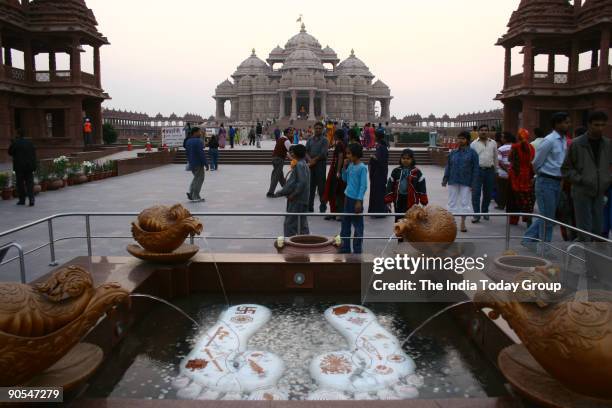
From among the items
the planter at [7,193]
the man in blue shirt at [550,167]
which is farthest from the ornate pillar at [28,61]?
the man in blue shirt at [550,167]

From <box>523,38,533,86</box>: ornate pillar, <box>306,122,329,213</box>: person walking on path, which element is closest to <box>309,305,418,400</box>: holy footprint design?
<box>306,122,329,213</box>: person walking on path

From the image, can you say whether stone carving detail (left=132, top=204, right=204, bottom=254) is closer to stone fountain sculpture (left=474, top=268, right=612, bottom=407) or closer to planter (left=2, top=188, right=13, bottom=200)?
stone fountain sculpture (left=474, top=268, right=612, bottom=407)

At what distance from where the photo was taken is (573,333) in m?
2.61

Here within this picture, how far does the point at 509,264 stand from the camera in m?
4.70

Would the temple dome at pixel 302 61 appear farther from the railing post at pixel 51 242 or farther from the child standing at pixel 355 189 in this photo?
the railing post at pixel 51 242

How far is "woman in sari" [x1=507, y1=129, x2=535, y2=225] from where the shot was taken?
8.16 metres

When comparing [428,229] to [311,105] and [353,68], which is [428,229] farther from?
[353,68]

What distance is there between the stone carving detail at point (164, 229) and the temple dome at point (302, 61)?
57.9 metres

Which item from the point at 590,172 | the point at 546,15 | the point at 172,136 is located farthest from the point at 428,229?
the point at 546,15

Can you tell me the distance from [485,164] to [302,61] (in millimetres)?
54644

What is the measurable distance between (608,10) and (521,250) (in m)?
20.5

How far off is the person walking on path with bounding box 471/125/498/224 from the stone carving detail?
545 cm

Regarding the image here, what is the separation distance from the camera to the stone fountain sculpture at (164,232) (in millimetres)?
5113

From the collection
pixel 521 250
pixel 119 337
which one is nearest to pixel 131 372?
pixel 119 337
